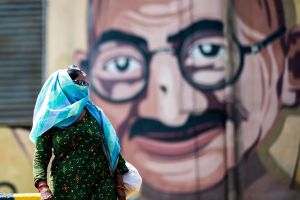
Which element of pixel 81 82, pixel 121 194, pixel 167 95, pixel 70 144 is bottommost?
pixel 167 95

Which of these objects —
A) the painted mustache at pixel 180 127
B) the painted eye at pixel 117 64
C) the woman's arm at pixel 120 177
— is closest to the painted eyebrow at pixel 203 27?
the painted eye at pixel 117 64

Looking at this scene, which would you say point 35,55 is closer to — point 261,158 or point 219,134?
point 219,134

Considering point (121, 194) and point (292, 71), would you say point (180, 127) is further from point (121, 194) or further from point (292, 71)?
point (121, 194)

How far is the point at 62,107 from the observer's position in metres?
3.61

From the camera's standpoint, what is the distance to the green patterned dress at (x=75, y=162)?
11.8ft

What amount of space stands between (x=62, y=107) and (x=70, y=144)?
7.8 inches

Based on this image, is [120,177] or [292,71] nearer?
[120,177]

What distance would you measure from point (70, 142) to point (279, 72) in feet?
14.5

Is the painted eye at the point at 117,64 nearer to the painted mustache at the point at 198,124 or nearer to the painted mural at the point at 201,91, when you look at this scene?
the painted mural at the point at 201,91

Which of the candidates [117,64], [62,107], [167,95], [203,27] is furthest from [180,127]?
[62,107]

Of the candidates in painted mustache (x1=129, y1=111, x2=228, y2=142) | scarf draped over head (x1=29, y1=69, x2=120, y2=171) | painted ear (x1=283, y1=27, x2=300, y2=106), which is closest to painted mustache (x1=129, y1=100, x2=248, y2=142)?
painted mustache (x1=129, y1=111, x2=228, y2=142)

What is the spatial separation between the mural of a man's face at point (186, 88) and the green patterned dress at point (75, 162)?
153 inches

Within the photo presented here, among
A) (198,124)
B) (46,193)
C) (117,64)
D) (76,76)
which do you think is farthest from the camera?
(117,64)

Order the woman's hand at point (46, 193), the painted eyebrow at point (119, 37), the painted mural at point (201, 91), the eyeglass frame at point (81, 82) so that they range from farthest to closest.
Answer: the painted eyebrow at point (119, 37) → the painted mural at point (201, 91) → the eyeglass frame at point (81, 82) → the woman's hand at point (46, 193)
